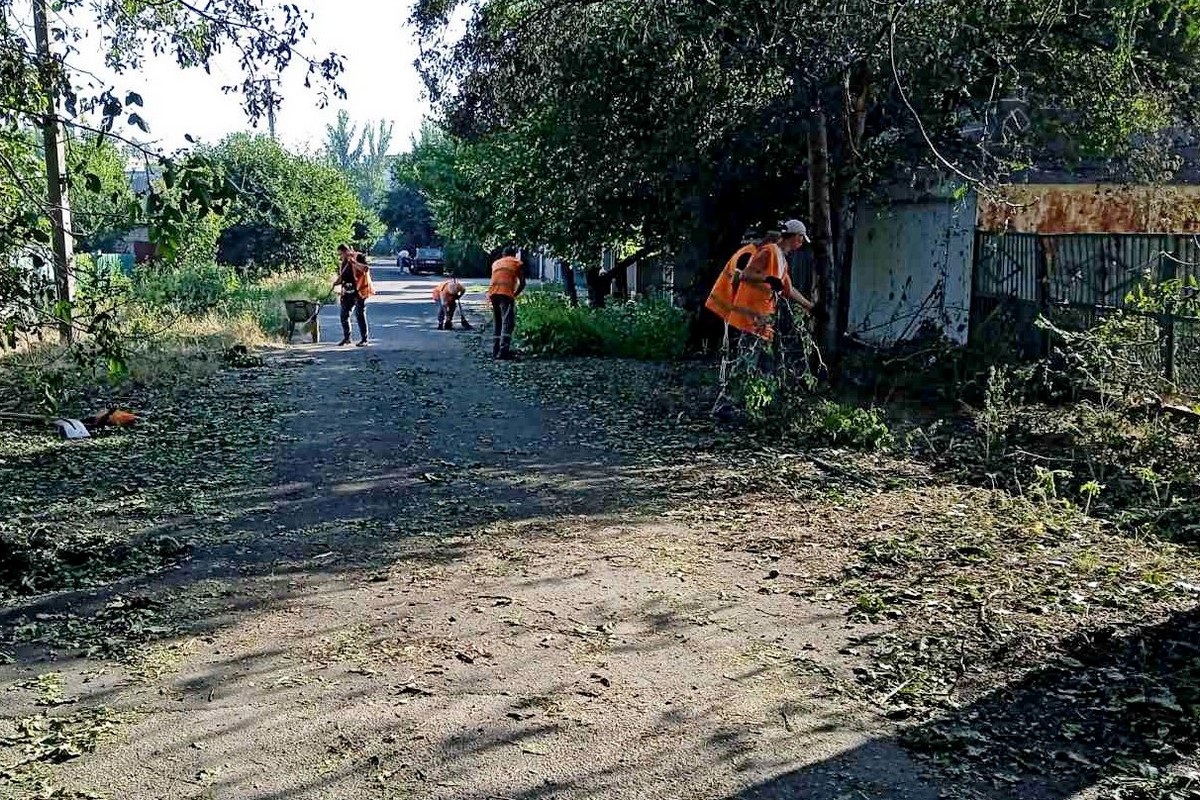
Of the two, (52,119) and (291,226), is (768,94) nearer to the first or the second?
(52,119)

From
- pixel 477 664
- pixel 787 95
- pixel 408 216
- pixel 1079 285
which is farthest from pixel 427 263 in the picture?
pixel 477 664

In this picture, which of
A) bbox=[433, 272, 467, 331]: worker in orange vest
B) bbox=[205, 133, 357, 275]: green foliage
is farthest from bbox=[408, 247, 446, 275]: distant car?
bbox=[433, 272, 467, 331]: worker in orange vest

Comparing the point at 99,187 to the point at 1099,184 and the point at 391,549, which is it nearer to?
the point at 391,549

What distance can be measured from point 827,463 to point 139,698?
5.43 meters

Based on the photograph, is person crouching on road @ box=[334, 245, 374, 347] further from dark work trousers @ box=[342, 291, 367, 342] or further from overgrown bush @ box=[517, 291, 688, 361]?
overgrown bush @ box=[517, 291, 688, 361]

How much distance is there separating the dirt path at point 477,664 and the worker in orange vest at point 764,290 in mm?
2561

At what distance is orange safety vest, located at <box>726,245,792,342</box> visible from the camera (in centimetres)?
999

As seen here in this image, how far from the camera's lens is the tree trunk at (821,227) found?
1152cm

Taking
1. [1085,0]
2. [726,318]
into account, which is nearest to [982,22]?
[1085,0]

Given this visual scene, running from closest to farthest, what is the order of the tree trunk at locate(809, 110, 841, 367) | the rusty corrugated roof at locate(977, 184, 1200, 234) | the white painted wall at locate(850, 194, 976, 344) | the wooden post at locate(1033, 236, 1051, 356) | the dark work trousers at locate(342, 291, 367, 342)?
1. the tree trunk at locate(809, 110, 841, 367)
2. the wooden post at locate(1033, 236, 1051, 356)
3. the rusty corrugated roof at locate(977, 184, 1200, 234)
4. the white painted wall at locate(850, 194, 976, 344)
5. the dark work trousers at locate(342, 291, 367, 342)

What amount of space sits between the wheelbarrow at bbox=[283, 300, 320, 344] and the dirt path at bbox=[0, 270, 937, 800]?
12037mm

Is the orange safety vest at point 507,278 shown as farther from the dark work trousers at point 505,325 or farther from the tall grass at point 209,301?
the tall grass at point 209,301

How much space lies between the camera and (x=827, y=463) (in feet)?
27.9

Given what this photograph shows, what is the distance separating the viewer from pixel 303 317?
64.6ft
